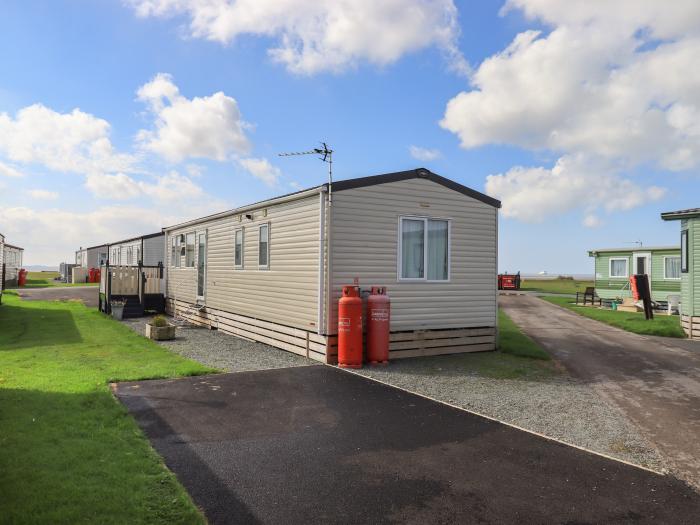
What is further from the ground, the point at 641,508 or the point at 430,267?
the point at 430,267

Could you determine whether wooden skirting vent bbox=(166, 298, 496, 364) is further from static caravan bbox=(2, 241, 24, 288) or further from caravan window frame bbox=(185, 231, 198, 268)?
static caravan bbox=(2, 241, 24, 288)

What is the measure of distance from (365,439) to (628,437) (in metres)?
3.11

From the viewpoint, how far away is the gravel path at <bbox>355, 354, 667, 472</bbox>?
5652 mm

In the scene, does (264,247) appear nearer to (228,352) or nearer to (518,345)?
(228,352)

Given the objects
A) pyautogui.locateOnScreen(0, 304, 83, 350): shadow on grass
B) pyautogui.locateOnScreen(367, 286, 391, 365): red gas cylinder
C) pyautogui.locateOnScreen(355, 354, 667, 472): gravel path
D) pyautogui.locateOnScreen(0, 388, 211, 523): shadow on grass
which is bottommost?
pyautogui.locateOnScreen(355, 354, 667, 472): gravel path

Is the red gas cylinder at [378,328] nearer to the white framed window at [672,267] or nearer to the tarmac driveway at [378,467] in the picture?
the tarmac driveway at [378,467]

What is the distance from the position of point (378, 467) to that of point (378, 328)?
5.02 meters

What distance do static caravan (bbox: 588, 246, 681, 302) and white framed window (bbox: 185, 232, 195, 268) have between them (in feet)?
70.2

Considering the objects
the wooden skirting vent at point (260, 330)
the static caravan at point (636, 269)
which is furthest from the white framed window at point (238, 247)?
the static caravan at point (636, 269)

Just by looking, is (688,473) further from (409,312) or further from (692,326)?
(692,326)

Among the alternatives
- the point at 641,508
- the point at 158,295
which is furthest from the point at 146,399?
the point at 158,295

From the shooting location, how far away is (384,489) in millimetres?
4277

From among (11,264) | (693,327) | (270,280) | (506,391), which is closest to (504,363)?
(506,391)

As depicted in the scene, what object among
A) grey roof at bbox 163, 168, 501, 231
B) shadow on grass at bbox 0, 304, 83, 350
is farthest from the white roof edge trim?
shadow on grass at bbox 0, 304, 83, 350
